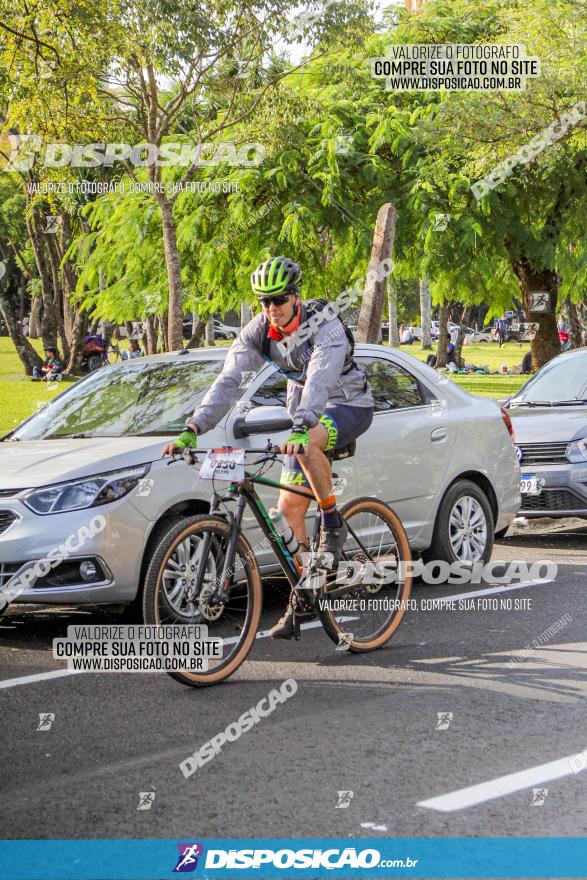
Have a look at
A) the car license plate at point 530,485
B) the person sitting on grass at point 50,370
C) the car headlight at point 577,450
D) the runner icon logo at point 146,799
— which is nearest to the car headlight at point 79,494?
the runner icon logo at point 146,799

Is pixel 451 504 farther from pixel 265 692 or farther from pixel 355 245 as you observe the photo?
pixel 355 245

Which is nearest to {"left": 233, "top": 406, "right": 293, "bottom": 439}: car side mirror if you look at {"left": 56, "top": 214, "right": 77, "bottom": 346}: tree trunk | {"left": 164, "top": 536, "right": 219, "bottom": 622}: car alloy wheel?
{"left": 164, "top": 536, "right": 219, "bottom": 622}: car alloy wheel

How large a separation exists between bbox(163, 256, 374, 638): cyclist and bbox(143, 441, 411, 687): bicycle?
0.09 metres

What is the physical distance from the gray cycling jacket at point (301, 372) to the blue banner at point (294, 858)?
2.35 meters

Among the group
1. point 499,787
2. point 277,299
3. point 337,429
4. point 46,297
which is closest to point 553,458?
point 337,429

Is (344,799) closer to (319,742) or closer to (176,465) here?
(319,742)

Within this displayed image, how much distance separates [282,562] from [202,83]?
12.1 metres

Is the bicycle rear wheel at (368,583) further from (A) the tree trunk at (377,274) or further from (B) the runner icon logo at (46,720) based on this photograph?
(A) the tree trunk at (377,274)

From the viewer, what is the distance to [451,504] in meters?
8.46

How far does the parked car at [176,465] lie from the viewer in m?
6.39

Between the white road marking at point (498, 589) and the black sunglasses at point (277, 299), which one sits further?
the white road marking at point (498, 589)

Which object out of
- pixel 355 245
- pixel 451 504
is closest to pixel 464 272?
pixel 355 245

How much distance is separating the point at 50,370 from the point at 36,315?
1752 cm

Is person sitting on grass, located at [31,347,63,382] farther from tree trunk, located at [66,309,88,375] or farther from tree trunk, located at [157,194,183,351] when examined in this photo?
tree trunk, located at [157,194,183,351]
